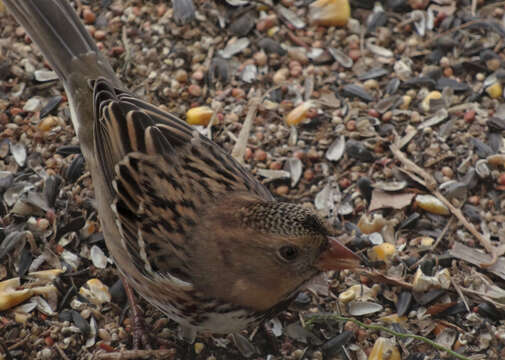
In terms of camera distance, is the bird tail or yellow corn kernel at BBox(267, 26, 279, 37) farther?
yellow corn kernel at BBox(267, 26, 279, 37)

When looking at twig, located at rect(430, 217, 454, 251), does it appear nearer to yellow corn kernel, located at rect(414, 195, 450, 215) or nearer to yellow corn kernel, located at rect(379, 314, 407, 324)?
yellow corn kernel, located at rect(414, 195, 450, 215)

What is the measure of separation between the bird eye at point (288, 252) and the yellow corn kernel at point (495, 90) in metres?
1.86

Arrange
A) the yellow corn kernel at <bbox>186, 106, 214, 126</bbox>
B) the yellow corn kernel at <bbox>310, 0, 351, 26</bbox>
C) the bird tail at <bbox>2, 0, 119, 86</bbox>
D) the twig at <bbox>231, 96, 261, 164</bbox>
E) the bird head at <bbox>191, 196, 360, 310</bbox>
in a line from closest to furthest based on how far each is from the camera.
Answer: the bird head at <bbox>191, 196, 360, 310</bbox>, the bird tail at <bbox>2, 0, 119, 86</bbox>, the twig at <bbox>231, 96, 261, 164</bbox>, the yellow corn kernel at <bbox>186, 106, 214, 126</bbox>, the yellow corn kernel at <bbox>310, 0, 351, 26</bbox>

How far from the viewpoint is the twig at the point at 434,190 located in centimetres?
359

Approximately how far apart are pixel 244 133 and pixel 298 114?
1.05 ft

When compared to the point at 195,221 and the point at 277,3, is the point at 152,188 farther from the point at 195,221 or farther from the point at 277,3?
the point at 277,3

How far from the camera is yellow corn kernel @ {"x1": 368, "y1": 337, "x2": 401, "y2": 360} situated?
334cm

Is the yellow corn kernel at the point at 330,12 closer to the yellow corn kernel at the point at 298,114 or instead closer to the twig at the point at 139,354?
the yellow corn kernel at the point at 298,114

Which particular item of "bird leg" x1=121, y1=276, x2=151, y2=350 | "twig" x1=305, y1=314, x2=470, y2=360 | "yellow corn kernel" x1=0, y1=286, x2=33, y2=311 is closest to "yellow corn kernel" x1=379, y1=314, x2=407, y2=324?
"twig" x1=305, y1=314, x2=470, y2=360

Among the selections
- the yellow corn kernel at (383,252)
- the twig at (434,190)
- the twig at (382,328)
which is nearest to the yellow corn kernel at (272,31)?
the twig at (434,190)

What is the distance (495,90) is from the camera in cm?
413

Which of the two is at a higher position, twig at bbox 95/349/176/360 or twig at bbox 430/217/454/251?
Result: twig at bbox 95/349/176/360

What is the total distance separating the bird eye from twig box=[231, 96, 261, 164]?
3.76 ft

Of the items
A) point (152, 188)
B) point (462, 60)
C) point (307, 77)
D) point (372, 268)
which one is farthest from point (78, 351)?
point (462, 60)
